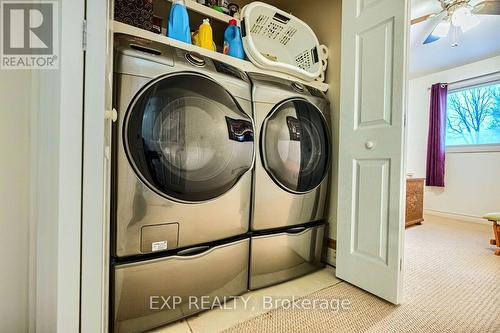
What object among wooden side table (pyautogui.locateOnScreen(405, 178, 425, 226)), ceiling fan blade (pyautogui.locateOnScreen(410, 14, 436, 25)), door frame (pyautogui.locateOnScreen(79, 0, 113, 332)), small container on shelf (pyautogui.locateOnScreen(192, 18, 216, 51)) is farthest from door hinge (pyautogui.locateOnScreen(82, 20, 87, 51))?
wooden side table (pyautogui.locateOnScreen(405, 178, 425, 226))

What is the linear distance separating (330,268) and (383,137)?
A: 2.98 ft

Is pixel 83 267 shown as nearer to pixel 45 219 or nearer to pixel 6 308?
pixel 45 219

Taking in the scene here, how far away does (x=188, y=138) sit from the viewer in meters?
0.94

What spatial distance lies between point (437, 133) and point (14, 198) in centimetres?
435

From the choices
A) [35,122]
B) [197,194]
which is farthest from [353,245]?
[35,122]

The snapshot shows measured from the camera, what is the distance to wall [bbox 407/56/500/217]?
2902mm

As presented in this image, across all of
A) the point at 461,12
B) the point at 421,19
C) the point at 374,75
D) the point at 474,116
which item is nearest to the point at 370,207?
the point at 374,75

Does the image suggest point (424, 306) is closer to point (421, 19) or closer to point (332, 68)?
point (332, 68)

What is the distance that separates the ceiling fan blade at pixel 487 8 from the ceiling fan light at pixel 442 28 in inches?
6.8

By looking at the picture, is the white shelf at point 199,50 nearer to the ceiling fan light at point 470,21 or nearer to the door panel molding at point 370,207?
the door panel molding at point 370,207

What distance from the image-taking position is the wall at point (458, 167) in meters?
2.90

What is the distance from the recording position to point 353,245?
1313 mm

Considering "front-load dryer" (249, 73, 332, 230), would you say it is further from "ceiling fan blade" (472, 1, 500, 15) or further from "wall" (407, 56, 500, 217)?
"wall" (407, 56, 500, 217)

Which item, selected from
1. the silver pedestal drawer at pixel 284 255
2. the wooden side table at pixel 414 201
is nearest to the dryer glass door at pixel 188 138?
the silver pedestal drawer at pixel 284 255
